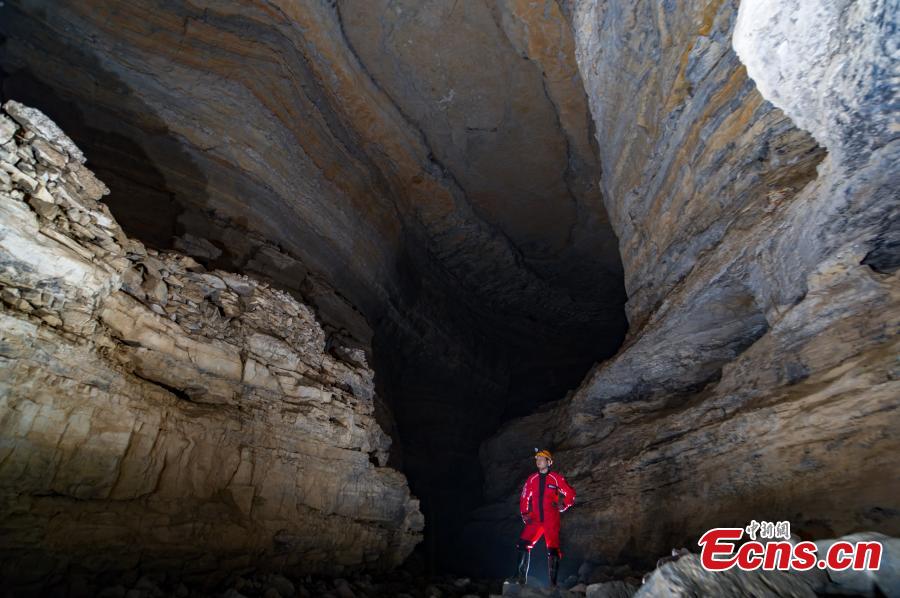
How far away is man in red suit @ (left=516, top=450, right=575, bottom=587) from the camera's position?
23.6 feet

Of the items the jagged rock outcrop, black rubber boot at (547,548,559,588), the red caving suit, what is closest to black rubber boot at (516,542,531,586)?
the red caving suit

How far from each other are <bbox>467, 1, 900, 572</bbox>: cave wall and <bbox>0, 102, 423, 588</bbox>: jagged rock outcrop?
15.1ft

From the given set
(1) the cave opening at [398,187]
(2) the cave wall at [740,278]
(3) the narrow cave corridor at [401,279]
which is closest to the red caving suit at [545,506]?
(3) the narrow cave corridor at [401,279]

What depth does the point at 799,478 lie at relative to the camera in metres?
5.61

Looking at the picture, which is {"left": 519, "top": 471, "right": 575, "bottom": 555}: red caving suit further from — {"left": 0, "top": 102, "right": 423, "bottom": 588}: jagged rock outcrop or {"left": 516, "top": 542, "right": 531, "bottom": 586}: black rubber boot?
{"left": 0, "top": 102, "right": 423, "bottom": 588}: jagged rock outcrop

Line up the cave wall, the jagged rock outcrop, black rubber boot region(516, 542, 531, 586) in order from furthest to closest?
1. black rubber boot region(516, 542, 531, 586)
2. the cave wall
3. the jagged rock outcrop

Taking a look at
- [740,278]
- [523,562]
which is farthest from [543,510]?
[740,278]

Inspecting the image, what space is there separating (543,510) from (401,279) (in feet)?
28.2

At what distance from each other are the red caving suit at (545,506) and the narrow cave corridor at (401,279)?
0.81 metres

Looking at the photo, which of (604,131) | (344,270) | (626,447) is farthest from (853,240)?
(344,270)

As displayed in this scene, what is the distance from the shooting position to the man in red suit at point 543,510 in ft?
23.6

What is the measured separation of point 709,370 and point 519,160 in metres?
8.45

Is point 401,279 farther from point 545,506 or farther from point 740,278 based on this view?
point 740,278

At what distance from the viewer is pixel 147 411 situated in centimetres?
528
